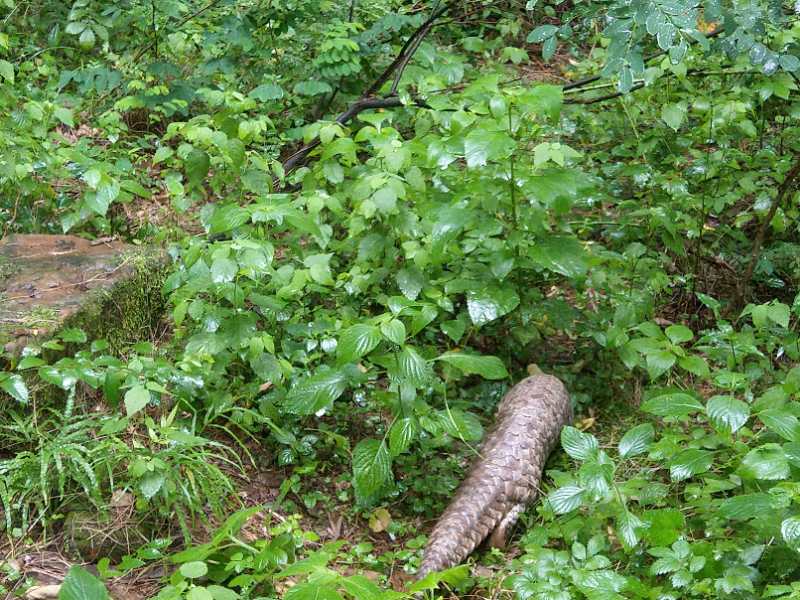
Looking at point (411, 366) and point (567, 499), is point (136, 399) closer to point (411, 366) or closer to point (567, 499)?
point (411, 366)

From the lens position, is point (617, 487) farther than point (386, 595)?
Yes

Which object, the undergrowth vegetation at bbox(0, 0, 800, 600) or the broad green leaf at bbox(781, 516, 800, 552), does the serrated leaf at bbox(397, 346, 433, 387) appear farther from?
the broad green leaf at bbox(781, 516, 800, 552)

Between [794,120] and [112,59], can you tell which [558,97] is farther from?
[112,59]

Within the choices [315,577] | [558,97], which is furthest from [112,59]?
[315,577]

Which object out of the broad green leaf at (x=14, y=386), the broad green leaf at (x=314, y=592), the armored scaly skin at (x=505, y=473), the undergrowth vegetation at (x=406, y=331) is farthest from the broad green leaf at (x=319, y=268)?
the broad green leaf at (x=314, y=592)

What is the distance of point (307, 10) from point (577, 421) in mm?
3383

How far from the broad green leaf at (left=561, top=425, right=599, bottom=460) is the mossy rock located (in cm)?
216

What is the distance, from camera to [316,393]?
3.38 meters

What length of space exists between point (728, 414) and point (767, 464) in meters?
0.25

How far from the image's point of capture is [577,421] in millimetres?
4195

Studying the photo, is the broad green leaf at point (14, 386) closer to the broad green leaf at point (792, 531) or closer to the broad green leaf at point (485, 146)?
the broad green leaf at point (485, 146)

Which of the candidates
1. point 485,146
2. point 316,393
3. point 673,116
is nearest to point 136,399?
point 316,393

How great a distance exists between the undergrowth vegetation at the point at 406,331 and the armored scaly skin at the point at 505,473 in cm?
11

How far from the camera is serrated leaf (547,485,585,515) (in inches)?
117
